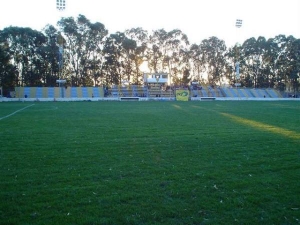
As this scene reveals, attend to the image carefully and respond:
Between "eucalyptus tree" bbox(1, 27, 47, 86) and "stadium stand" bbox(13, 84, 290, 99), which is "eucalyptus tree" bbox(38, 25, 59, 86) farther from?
"stadium stand" bbox(13, 84, 290, 99)

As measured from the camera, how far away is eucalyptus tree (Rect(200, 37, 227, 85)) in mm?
74312

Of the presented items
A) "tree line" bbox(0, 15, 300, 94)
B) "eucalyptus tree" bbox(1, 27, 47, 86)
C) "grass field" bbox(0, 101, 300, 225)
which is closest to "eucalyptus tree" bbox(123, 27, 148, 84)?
"tree line" bbox(0, 15, 300, 94)

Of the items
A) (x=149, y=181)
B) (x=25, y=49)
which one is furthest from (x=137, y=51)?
(x=149, y=181)

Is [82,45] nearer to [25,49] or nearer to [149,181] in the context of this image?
[25,49]

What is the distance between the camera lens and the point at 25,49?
59.9 metres

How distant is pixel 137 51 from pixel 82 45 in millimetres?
13159

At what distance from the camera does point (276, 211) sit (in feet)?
15.7

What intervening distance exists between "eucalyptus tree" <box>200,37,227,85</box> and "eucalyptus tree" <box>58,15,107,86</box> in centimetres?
2661

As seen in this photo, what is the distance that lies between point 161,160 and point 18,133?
7.29m

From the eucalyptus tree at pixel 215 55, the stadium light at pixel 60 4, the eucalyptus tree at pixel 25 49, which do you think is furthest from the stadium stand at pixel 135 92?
the stadium light at pixel 60 4

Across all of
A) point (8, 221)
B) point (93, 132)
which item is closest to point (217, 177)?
point (8, 221)

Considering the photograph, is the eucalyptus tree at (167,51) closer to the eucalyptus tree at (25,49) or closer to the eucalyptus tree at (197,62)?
the eucalyptus tree at (197,62)

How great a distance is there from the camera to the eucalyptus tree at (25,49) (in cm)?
5822

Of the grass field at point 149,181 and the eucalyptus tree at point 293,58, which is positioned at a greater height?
the eucalyptus tree at point 293,58
